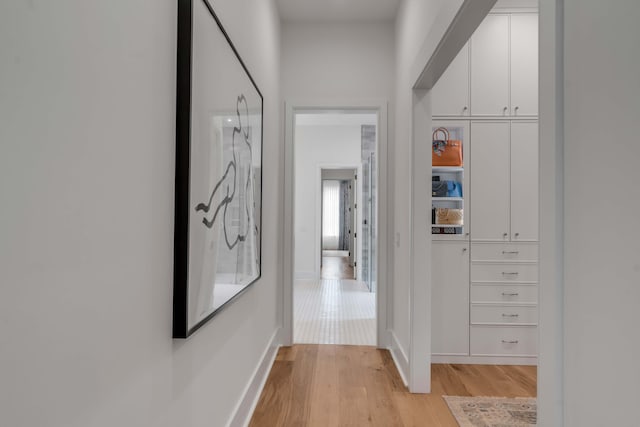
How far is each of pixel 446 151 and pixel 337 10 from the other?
1.57 meters

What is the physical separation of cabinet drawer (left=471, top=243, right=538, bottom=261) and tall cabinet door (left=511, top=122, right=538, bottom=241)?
0.24 ft

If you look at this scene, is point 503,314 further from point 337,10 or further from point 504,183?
point 337,10

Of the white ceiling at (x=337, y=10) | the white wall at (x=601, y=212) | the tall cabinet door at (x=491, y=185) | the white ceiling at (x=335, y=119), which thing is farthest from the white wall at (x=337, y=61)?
the white wall at (x=601, y=212)

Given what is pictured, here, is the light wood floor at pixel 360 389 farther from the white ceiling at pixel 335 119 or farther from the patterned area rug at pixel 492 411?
the white ceiling at pixel 335 119

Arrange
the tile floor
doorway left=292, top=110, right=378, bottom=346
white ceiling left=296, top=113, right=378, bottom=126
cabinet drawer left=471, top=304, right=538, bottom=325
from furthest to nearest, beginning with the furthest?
white ceiling left=296, top=113, right=378, bottom=126 → doorway left=292, top=110, right=378, bottom=346 → the tile floor → cabinet drawer left=471, top=304, right=538, bottom=325

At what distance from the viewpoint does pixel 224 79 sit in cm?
140

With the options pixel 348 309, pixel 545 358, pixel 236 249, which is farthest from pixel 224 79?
pixel 348 309

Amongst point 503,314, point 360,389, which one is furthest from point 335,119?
point 360,389

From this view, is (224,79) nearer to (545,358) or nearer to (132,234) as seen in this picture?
(132,234)

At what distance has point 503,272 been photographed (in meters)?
2.78

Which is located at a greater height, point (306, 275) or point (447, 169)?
point (447, 169)

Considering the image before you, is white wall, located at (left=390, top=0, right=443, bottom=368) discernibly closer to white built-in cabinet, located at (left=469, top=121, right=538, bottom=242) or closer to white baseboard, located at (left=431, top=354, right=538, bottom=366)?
white baseboard, located at (left=431, top=354, right=538, bottom=366)

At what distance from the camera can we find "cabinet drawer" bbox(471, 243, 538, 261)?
9.07 ft

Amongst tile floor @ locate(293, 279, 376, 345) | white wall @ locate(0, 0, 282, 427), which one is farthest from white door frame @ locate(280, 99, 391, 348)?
white wall @ locate(0, 0, 282, 427)
